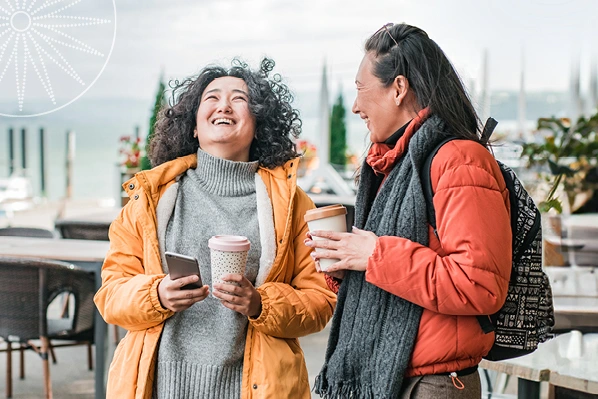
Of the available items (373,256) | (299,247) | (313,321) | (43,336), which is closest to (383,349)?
(373,256)

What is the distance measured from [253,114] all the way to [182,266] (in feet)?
1.64

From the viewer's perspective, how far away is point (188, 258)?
1400mm

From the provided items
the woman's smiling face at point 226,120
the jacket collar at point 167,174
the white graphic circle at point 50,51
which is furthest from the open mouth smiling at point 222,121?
the white graphic circle at point 50,51

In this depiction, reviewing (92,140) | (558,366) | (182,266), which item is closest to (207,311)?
(182,266)

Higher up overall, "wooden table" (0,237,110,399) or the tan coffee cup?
the tan coffee cup

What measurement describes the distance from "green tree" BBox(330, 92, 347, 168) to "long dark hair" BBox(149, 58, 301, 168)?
6.23 metres

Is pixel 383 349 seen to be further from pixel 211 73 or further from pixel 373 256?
pixel 211 73

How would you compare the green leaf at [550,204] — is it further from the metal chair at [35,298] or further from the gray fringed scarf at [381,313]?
the metal chair at [35,298]

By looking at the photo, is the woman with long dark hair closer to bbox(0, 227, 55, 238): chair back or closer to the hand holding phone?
the hand holding phone

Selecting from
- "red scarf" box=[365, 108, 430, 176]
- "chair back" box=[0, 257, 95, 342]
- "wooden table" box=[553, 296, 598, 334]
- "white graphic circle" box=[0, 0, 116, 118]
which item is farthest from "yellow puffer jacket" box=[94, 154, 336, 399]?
"chair back" box=[0, 257, 95, 342]

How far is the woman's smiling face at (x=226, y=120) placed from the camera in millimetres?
1711

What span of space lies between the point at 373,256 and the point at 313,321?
0.44 metres

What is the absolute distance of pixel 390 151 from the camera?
4.62 ft

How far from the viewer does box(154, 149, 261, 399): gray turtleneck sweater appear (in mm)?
1612
